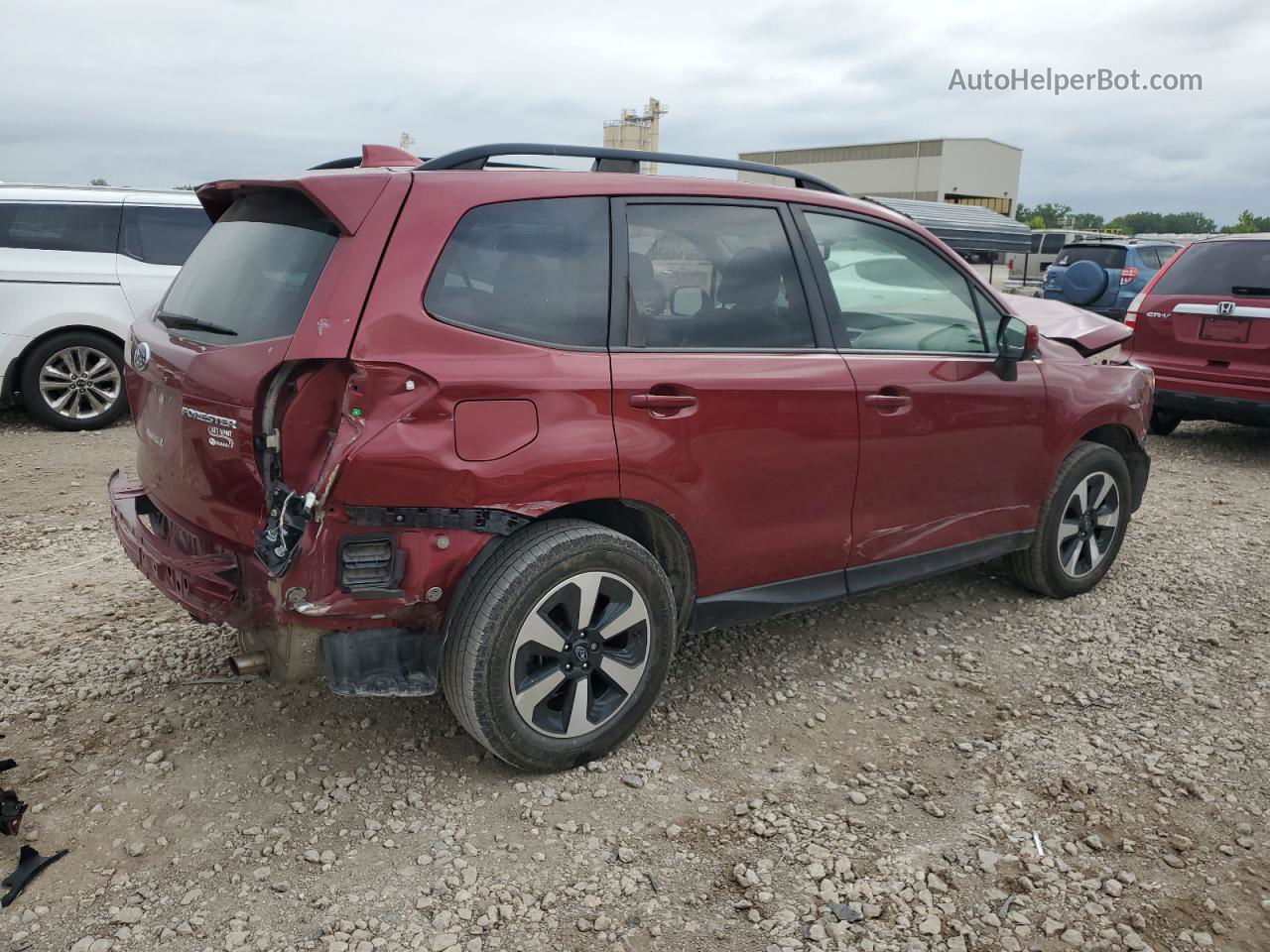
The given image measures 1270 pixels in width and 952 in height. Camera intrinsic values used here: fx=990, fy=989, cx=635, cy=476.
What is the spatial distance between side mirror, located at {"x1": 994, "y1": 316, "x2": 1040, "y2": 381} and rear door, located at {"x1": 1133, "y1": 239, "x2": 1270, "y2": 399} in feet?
13.4

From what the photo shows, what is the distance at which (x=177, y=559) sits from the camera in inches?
115

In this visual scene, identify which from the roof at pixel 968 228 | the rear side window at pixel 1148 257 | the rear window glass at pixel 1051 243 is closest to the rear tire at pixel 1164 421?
the roof at pixel 968 228

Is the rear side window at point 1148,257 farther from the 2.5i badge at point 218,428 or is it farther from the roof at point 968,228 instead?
the 2.5i badge at point 218,428

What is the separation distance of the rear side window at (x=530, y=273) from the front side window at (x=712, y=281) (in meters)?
0.13

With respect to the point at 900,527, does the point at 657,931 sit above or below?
below

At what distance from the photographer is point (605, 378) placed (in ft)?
9.53

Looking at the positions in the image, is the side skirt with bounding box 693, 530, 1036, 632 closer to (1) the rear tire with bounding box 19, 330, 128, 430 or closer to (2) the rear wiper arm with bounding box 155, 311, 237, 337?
(2) the rear wiper arm with bounding box 155, 311, 237, 337

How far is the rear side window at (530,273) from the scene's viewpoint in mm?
2760

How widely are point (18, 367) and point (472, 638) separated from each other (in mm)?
6744

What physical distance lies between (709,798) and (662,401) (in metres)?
1.22

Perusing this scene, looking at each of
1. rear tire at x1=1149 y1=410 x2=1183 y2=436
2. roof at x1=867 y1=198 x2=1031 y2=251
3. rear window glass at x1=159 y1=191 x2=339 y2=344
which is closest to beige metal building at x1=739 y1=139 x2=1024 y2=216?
roof at x1=867 y1=198 x2=1031 y2=251

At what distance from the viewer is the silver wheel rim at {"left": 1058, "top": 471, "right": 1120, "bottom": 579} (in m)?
4.51

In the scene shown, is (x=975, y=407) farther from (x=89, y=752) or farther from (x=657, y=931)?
(x=89, y=752)

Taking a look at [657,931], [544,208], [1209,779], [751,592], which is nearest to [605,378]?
[544,208]
